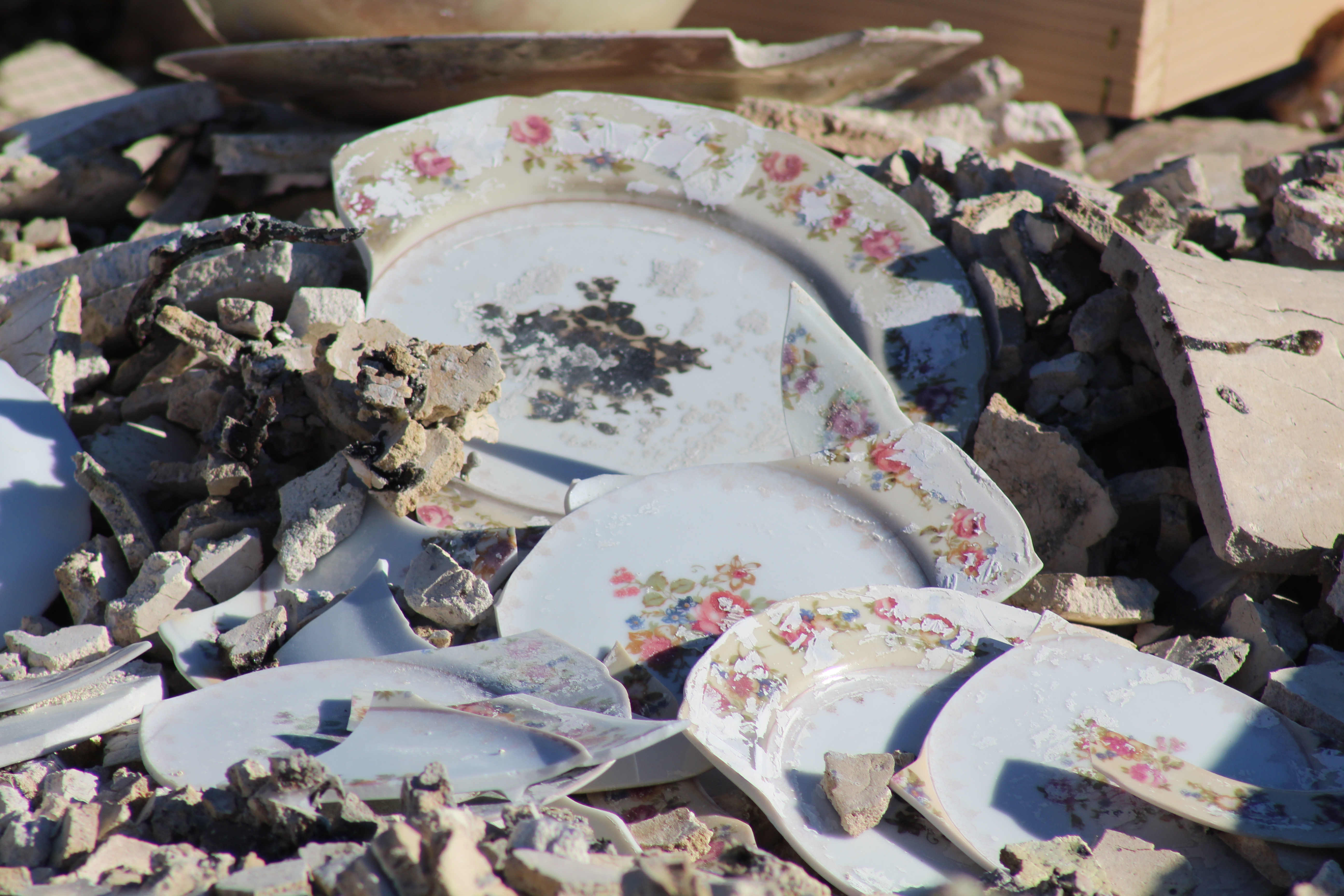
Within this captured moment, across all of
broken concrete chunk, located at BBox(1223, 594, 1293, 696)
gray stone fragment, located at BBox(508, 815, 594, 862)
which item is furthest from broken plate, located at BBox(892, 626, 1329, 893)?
gray stone fragment, located at BBox(508, 815, 594, 862)

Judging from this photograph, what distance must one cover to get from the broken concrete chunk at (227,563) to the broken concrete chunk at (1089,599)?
4.18ft

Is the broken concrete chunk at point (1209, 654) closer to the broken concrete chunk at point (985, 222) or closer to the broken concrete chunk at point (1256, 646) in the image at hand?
the broken concrete chunk at point (1256, 646)

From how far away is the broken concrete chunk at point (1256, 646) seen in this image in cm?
152

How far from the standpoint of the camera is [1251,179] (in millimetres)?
2381

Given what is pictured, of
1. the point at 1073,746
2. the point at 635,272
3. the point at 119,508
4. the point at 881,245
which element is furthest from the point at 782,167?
the point at 119,508

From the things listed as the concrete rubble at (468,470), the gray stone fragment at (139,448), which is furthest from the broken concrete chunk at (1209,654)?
the gray stone fragment at (139,448)

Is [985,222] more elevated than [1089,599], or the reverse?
[985,222]

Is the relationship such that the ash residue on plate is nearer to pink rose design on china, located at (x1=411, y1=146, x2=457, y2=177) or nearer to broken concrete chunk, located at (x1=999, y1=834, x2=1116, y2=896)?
pink rose design on china, located at (x1=411, y1=146, x2=457, y2=177)

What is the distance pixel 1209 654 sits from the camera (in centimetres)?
153

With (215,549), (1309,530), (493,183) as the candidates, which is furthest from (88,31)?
(1309,530)

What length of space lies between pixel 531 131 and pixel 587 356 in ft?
1.96

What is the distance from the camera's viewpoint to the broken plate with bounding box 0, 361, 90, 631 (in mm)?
1689

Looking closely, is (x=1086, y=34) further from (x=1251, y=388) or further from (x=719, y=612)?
(x=719, y=612)

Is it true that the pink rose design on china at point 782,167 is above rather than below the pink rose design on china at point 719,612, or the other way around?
above
